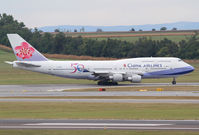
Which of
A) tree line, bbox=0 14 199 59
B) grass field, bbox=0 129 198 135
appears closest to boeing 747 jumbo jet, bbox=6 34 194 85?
grass field, bbox=0 129 198 135

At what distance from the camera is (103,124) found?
89.9ft

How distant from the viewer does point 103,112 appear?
111 ft

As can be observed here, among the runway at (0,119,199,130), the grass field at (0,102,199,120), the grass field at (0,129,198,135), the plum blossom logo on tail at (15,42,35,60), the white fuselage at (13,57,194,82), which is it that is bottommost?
the grass field at (0,102,199,120)

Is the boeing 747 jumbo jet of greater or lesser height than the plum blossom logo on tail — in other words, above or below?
below

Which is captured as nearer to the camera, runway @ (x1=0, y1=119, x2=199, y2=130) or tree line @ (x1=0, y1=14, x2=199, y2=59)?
runway @ (x1=0, y1=119, x2=199, y2=130)

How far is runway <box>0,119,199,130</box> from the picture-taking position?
85.9 feet

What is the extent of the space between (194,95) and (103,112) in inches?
631

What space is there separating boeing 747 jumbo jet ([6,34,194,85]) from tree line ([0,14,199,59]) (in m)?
52.1

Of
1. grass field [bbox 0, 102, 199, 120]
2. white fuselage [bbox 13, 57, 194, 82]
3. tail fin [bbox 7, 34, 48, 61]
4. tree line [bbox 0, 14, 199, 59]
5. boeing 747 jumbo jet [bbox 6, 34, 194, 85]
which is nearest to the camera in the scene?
grass field [bbox 0, 102, 199, 120]

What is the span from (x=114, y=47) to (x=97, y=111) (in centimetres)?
9106

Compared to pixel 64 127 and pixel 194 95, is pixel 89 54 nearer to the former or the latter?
pixel 194 95

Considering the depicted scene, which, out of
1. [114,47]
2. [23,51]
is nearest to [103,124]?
[23,51]

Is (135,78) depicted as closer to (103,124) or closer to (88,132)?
(103,124)

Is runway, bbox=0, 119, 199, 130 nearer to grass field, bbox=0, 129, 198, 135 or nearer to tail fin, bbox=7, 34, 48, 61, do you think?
grass field, bbox=0, 129, 198, 135
